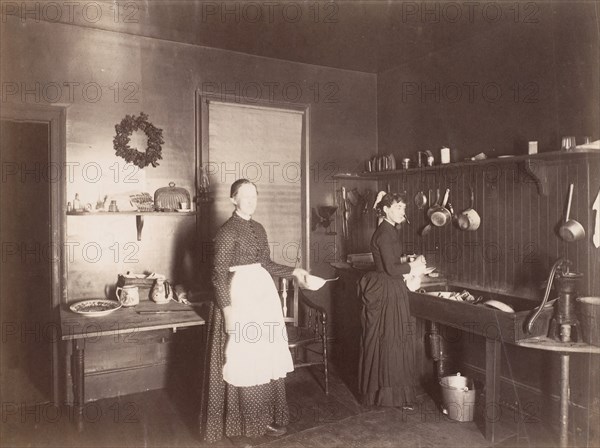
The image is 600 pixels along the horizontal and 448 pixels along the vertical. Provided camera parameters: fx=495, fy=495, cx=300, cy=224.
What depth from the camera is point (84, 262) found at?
4.24m

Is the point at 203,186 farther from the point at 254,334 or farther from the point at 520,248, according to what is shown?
the point at 520,248

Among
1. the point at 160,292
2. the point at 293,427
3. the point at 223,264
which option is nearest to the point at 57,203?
the point at 160,292

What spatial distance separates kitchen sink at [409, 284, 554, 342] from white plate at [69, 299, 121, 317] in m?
2.44

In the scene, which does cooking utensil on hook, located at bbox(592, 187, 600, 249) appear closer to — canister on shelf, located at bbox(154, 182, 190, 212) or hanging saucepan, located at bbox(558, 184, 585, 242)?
hanging saucepan, located at bbox(558, 184, 585, 242)

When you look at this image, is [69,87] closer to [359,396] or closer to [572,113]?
[359,396]

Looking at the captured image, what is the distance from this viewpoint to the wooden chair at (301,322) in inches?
168

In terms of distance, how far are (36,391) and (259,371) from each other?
8.30 ft

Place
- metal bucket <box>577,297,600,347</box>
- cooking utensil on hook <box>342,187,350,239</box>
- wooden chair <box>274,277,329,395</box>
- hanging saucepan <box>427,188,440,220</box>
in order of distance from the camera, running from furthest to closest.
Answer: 1. cooking utensil on hook <box>342,187,350,239</box>
2. hanging saucepan <box>427,188,440,220</box>
3. wooden chair <box>274,277,329,395</box>
4. metal bucket <box>577,297,600,347</box>

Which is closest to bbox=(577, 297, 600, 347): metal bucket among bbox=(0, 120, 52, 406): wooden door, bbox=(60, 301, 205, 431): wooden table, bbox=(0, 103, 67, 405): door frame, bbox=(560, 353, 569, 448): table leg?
bbox=(560, 353, 569, 448): table leg

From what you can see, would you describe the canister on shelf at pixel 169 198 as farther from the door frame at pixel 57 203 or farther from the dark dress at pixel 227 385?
the dark dress at pixel 227 385

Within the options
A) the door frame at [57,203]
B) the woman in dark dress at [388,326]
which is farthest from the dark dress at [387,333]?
the door frame at [57,203]

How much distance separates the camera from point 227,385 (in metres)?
3.38

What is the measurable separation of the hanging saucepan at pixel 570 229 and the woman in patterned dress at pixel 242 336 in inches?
84.4

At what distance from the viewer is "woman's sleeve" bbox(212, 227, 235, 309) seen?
130 inches
